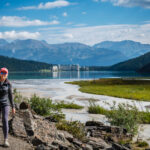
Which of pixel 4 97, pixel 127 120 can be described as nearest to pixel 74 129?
pixel 127 120

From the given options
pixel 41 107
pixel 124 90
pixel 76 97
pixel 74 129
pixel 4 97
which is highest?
pixel 4 97

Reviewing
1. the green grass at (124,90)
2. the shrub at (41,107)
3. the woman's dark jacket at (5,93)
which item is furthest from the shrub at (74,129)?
the green grass at (124,90)

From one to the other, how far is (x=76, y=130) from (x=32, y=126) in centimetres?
395

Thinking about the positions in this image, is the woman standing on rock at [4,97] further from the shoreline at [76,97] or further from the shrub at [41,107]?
the shoreline at [76,97]

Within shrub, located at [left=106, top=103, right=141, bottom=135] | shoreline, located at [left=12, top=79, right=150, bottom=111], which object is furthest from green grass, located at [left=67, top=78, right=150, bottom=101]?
shrub, located at [left=106, top=103, right=141, bottom=135]

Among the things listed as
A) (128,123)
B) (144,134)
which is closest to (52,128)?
(128,123)

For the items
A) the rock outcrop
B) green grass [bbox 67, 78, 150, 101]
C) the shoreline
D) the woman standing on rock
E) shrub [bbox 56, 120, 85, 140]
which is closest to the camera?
the woman standing on rock

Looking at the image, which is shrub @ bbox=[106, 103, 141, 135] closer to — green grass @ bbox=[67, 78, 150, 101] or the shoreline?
the shoreline

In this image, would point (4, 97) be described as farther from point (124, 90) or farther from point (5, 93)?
point (124, 90)

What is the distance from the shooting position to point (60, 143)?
1268 cm

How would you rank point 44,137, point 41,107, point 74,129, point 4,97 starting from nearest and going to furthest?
1. point 4,97
2. point 44,137
3. point 74,129
4. point 41,107

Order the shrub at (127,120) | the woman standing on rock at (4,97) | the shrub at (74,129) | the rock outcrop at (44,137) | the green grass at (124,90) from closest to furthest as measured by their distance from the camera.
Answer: the woman standing on rock at (4,97), the rock outcrop at (44,137), the shrub at (74,129), the shrub at (127,120), the green grass at (124,90)

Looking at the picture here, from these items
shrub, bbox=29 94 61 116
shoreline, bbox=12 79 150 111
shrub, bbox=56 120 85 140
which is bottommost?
shoreline, bbox=12 79 150 111

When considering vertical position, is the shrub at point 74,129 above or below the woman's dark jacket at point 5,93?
below
